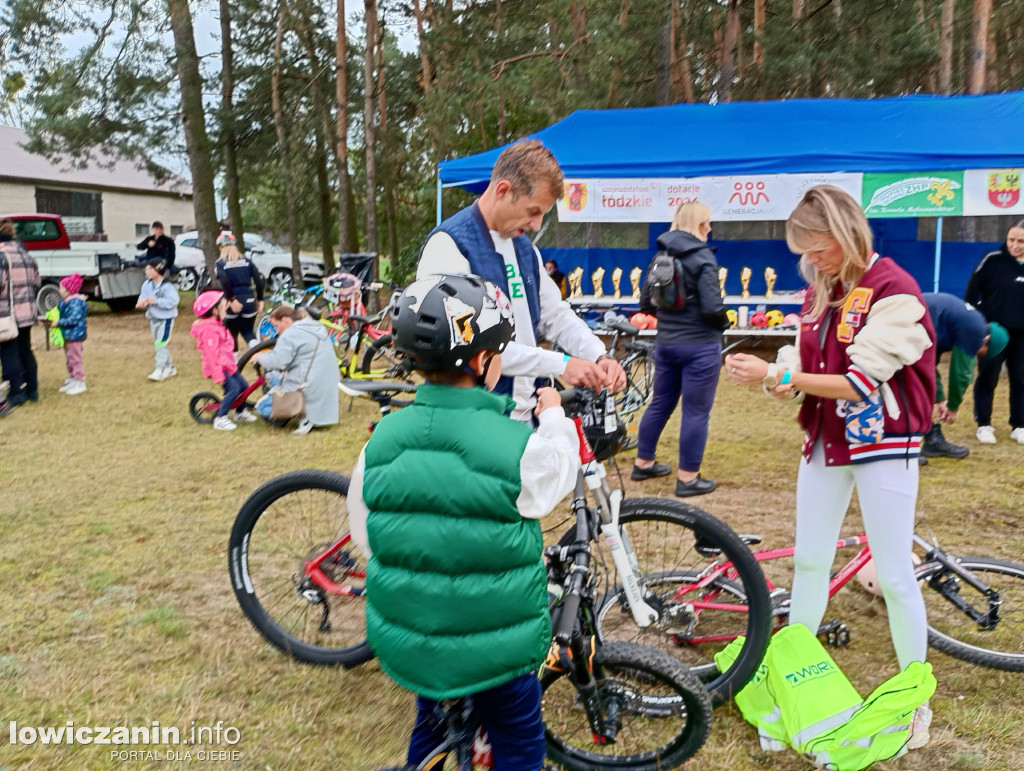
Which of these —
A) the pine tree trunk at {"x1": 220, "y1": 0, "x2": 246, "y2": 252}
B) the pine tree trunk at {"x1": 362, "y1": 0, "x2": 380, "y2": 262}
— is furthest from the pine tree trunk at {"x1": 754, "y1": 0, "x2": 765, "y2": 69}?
the pine tree trunk at {"x1": 220, "y1": 0, "x2": 246, "y2": 252}

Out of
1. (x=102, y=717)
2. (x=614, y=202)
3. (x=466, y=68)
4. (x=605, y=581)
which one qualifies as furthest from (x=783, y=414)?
(x=466, y=68)

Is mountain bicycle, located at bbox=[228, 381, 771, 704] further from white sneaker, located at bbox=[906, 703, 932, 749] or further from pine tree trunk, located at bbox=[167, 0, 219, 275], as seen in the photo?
pine tree trunk, located at bbox=[167, 0, 219, 275]

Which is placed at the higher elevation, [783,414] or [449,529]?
[449,529]

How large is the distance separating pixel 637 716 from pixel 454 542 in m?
1.07

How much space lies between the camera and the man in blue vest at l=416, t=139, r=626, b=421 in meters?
2.71

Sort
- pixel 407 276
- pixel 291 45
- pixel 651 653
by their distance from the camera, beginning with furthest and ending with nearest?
1. pixel 291 45
2. pixel 407 276
3. pixel 651 653

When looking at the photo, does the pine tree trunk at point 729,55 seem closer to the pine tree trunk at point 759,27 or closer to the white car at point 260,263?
the pine tree trunk at point 759,27

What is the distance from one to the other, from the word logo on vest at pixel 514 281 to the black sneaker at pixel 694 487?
3055 mm

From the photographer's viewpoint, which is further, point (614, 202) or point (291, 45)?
point (291, 45)

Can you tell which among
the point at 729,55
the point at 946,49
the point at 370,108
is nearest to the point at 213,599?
the point at 370,108

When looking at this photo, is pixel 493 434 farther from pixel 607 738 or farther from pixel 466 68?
pixel 466 68

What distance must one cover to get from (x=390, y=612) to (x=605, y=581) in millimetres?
1083

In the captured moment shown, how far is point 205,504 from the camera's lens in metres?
5.71

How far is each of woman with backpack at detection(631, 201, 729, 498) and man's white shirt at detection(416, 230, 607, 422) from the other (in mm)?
2379
